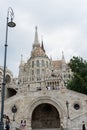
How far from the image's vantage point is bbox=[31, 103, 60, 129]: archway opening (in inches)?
1265

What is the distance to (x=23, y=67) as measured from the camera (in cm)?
11356

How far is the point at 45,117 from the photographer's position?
32.7 metres

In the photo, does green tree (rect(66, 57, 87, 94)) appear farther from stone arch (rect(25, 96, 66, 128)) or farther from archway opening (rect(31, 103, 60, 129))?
stone arch (rect(25, 96, 66, 128))

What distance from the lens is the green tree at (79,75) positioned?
3416cm

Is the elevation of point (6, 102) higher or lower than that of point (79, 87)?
lower

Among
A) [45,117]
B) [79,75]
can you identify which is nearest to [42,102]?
[45,117]

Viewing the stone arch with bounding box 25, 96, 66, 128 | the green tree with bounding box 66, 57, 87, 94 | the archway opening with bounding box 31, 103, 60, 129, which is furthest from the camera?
the green tree with bounding box 66, 57, 87, 94

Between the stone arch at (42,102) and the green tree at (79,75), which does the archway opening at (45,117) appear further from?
the green tree at (79,75)

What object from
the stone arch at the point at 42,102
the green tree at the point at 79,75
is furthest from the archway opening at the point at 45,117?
the green tree at the point at 79,75

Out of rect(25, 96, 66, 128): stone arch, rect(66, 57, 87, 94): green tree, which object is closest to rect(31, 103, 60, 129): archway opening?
rect(25, 96, 66, 128): stone arch

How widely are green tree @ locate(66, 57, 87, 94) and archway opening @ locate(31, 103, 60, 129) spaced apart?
16.4 ft

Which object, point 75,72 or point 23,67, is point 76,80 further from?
point 23,67

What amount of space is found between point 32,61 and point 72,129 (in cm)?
8412

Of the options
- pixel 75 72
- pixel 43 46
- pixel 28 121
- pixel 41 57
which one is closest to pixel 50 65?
pixel 41 57
